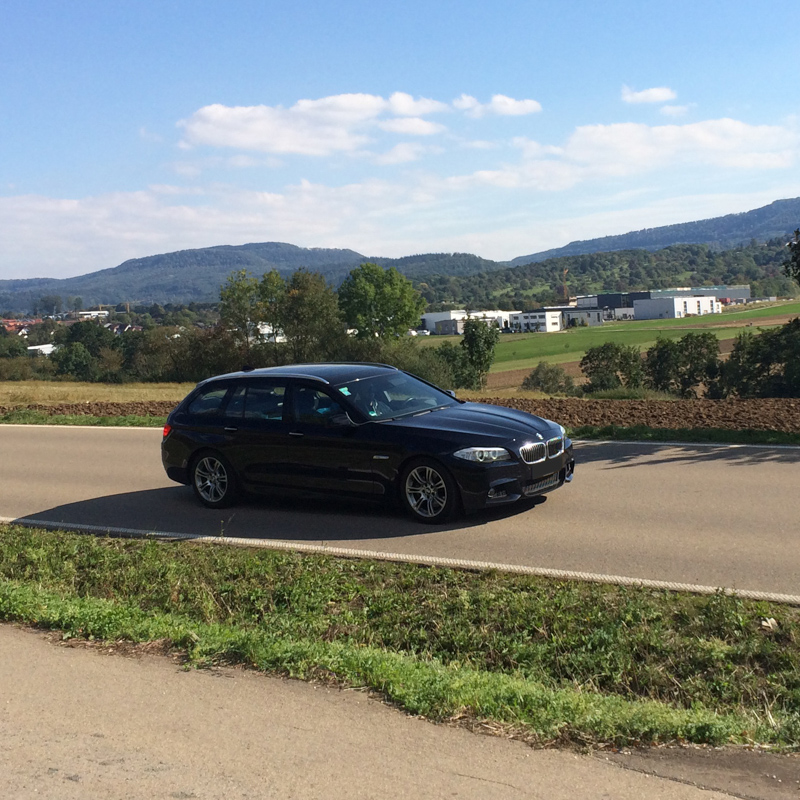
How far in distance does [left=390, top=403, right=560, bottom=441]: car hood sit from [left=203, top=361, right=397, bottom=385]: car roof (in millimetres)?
980

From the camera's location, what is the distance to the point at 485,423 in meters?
9.42

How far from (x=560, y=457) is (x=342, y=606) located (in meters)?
3.49

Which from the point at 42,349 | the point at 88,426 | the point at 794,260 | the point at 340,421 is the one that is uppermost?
the point at 42,349

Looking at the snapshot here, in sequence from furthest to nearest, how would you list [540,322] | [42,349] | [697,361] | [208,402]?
[540,322]
[42,349]
[697,361]
[208,402]

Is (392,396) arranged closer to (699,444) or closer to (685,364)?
(699,444)

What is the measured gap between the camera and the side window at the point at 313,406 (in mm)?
9867

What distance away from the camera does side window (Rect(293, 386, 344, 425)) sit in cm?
987

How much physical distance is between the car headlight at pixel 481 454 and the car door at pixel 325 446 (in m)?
1.03

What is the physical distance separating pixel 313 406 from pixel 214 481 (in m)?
1.59

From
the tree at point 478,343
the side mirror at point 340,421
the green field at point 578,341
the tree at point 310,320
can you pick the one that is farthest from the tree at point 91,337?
the side mirror at point 340,421

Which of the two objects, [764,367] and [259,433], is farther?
[764,367]

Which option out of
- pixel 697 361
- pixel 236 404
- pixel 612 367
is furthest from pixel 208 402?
pixel 612 367

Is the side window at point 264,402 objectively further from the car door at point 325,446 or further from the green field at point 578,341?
the green field at point 578,341

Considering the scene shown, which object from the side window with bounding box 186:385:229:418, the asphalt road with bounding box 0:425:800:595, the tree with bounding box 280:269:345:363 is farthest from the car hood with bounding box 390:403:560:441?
the tree with bounding box 280:269:345:363
